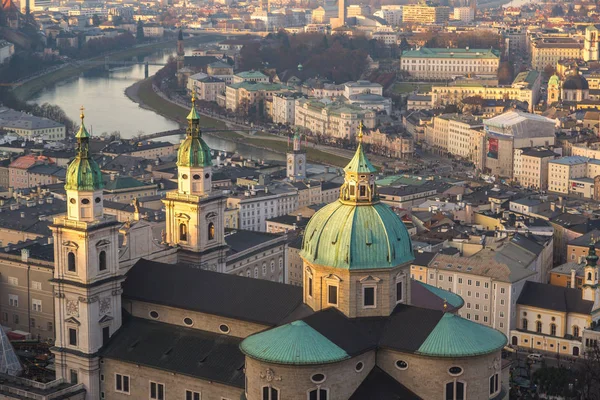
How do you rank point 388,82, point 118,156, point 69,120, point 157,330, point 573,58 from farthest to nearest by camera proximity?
point 573,58
point 388,82
point 69,120
point 118,156
point 157,330

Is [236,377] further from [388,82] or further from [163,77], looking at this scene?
[163,77]

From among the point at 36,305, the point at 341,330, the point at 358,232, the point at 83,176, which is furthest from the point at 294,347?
the point at 36,305

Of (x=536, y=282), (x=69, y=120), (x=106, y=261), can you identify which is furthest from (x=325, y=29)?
(x=106, y=261)

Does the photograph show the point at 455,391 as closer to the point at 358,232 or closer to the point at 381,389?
the point at 381,389

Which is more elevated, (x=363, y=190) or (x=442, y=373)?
(x=363, y=190)

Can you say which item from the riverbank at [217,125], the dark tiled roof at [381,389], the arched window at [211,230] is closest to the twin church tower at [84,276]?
the arched window at [211,230]

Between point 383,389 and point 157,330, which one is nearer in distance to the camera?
point 383,389
